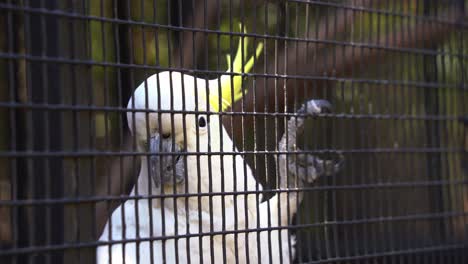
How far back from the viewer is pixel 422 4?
5.28 feet

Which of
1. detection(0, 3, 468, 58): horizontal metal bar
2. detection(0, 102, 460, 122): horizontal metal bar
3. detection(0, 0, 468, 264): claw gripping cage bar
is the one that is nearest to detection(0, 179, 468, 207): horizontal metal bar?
detection(0, 0, 468, 264): claw gripping cage bar

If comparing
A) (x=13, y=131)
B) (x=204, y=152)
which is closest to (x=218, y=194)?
(x=204, y=152)

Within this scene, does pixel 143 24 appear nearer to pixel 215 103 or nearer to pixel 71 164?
pixel 71 164

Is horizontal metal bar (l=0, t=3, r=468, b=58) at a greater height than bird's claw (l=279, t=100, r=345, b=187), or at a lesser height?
greater

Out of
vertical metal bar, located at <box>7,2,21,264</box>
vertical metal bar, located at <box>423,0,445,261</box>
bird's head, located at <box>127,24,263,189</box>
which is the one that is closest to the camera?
vertical metal bar, located at <box>7,2,21,264</box>

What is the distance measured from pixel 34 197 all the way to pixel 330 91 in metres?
0.75

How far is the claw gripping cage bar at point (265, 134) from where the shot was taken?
3.16 feet

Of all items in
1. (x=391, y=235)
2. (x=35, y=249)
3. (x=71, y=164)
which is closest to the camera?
(x=35, y=249)

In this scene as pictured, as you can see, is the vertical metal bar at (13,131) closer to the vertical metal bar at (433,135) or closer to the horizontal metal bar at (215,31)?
the horizontal metal bar at (215,31)

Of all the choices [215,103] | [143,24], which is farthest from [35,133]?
[215,103]

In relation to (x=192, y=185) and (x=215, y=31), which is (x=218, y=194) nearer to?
(x=215, y=31)

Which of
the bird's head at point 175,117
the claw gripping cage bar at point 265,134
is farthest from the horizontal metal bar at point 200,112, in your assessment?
the bird's head at point 175,117

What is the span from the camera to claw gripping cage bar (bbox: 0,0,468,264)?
0.96m

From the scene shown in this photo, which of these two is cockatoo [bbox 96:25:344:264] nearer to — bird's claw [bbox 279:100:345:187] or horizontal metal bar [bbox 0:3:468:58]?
bird's claw [bbox 279:100:345:187]
